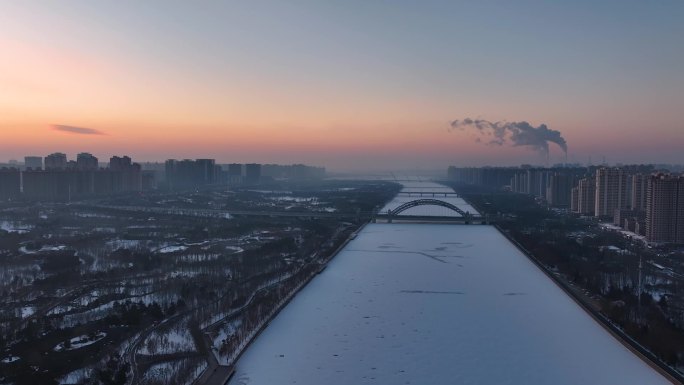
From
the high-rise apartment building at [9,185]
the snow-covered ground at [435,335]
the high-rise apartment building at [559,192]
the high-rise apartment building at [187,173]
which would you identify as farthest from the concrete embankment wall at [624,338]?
the high-rise apartment building at [187,173]

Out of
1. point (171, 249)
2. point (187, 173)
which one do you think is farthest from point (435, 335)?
point (187, 173)

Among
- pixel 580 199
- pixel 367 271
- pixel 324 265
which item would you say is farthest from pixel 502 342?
pixel 580 199

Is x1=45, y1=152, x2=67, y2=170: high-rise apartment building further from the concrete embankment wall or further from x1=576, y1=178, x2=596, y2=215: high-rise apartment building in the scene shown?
the concrete embankment wall

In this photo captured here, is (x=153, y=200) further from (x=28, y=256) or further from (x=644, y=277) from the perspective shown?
(x=644, y=277)

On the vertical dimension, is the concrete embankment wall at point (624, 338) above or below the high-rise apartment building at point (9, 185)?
below

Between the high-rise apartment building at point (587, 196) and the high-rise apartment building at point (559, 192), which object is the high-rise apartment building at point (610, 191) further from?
the high-rise apartment building at point (559, 192)

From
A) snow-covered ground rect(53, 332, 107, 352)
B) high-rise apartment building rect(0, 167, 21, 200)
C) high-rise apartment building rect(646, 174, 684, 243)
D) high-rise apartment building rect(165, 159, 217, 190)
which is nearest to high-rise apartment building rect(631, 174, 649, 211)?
high-rise apartment building rect(646, 174, 684, 243)

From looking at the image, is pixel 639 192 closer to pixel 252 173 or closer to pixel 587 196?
pixel 587 196
